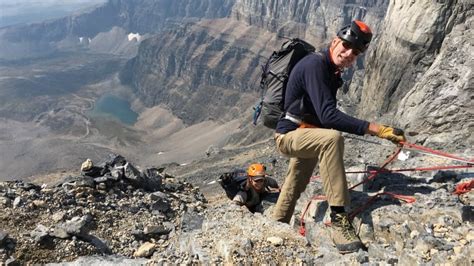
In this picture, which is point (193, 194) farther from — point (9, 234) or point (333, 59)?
point (333, 59)

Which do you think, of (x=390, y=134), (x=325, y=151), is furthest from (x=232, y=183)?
(x=390, y=134)

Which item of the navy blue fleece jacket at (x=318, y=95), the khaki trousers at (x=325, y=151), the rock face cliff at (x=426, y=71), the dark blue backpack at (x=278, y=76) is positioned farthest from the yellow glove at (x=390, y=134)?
the rock face cliff at (x=426, y=71)

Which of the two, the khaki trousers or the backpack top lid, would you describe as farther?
the backpack top lid

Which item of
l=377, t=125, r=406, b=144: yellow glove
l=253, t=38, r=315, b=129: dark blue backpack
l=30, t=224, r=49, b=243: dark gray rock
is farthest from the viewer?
l=30, t=224, r=49, b=243: dark gray rock

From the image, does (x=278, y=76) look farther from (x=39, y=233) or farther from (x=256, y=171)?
(x=39, y=233)

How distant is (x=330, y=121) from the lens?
7730mm

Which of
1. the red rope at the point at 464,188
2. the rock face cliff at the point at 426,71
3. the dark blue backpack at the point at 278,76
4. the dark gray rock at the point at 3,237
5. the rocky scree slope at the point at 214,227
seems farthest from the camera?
the rock face cliff at the point at 426,71

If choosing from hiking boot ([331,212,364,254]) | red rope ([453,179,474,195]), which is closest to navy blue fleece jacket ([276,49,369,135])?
hiking boot ([331,212,364,254])

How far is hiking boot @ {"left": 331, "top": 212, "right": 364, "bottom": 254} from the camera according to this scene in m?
7.84

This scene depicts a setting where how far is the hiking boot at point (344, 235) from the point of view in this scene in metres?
7.84

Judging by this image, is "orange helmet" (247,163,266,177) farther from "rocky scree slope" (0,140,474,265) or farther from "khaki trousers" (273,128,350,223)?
"khaki trousers" (273,128,350,223)

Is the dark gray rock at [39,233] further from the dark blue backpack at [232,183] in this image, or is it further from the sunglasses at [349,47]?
the sunglasses at [349,47]

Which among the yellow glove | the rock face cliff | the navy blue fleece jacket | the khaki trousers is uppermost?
the navy blue fleece jacket

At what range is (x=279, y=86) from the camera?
8961 mm
